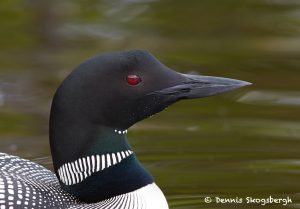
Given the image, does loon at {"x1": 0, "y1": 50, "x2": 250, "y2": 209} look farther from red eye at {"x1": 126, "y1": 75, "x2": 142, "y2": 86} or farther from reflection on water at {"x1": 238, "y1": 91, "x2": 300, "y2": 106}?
reflection on water at {"x1": 238, "y1": 91, "x2": 300, "y2": 106}

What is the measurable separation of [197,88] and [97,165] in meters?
0.58

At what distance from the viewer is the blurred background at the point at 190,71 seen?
21.9ft

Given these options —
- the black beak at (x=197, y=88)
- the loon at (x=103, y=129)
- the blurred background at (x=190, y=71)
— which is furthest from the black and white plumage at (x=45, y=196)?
the blurred background at (x=190, y=71)

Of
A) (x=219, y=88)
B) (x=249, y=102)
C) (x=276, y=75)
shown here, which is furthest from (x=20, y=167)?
(x=276, y=75)

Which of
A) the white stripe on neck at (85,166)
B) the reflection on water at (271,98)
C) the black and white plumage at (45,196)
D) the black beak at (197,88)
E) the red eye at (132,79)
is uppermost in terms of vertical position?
the red eye at (132,79)

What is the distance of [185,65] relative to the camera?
856 centimetres

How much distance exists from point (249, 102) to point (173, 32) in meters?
1.84

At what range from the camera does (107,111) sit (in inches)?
211

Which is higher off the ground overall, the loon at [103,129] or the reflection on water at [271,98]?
the loon at [103,129]

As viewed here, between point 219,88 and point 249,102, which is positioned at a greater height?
point 219,88

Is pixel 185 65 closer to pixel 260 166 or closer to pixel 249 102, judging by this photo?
pixel 249 102
